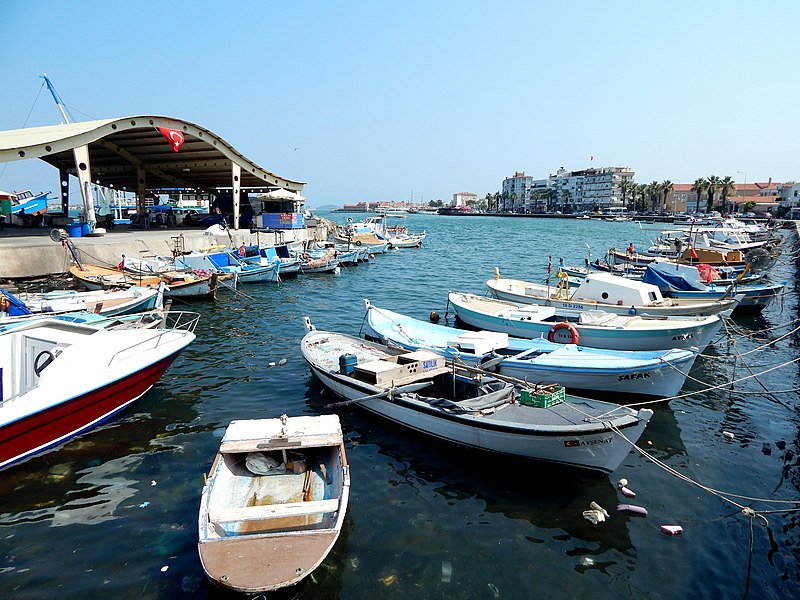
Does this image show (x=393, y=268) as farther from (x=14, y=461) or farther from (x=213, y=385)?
(x=14, y=461)

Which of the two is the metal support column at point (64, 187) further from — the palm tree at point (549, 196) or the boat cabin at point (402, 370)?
the palm tree at point (549, 196)

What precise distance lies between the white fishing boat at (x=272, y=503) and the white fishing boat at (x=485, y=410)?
96.5 inches

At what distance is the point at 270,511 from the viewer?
285 inches

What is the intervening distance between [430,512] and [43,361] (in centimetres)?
979

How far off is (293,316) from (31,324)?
44.7 feet

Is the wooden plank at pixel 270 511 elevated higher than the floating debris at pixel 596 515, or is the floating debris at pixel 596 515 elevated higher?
the wooden plank at pixel 270 511

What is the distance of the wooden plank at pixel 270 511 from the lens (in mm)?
7148

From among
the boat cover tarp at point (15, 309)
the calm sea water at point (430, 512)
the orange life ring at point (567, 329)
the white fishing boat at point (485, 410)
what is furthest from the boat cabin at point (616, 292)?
the boat cover tarp at point (15, 309)

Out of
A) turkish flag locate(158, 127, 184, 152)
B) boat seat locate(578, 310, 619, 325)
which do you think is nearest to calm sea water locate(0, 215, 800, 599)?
boat seat locate(578, 310, 619, 325)

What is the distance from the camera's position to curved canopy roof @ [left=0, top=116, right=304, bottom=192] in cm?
3331

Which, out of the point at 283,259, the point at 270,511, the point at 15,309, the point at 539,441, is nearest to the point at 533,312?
the point at 539,441

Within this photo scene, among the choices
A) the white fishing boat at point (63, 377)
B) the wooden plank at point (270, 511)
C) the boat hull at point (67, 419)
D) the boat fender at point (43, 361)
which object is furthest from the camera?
the boat fender at point (43, 361)

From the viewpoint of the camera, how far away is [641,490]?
9836 mm

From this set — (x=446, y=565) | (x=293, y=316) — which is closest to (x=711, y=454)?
(x=446, y=565)
